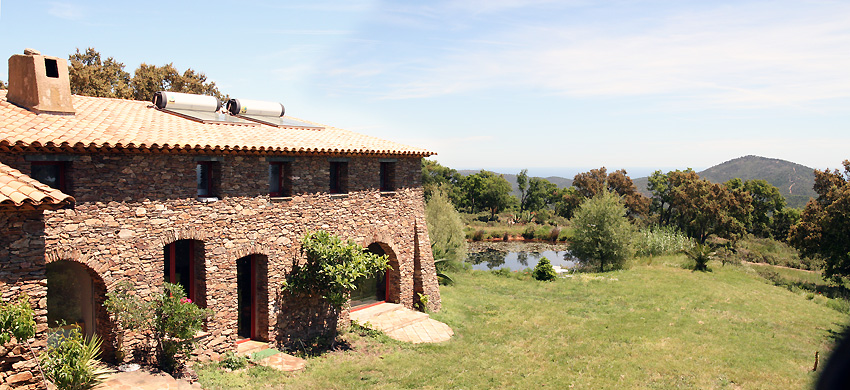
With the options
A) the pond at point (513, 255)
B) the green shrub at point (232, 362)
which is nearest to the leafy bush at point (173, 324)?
the green shrub at point (232, 362)

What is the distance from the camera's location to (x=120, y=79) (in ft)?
90.5

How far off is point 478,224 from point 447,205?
3163cm

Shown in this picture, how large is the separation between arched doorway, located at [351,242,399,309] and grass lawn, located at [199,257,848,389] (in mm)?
1877

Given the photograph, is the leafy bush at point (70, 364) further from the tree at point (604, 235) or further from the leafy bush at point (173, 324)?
the tree at point (604, 235)

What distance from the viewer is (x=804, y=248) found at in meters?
28.2

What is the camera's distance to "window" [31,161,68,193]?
10.8 metres

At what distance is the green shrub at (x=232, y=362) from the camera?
521 inches

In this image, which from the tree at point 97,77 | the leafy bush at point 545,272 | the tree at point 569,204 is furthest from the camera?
the tree at point 569,204

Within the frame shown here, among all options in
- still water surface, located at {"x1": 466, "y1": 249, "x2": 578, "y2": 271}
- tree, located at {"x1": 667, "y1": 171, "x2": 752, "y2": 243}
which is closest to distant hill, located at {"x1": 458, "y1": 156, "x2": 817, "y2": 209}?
tree, located at {"x1": 667, "y1": 171, "x2": 752, "y2": 243}

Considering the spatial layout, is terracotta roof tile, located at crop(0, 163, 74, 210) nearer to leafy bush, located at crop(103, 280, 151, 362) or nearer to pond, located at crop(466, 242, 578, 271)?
leafy bush, located at crop(103, 280, 151, 362)

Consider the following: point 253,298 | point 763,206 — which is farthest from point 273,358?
point 763,206

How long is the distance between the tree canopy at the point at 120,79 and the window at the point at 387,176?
15.8 m

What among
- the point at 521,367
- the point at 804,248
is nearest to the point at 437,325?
the point at 521,367

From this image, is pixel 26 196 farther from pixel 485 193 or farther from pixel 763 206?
pixel 485 193
